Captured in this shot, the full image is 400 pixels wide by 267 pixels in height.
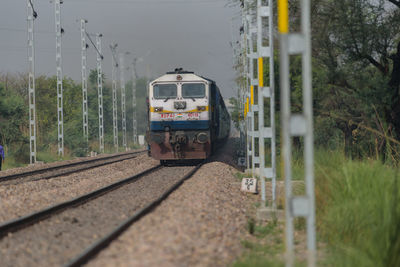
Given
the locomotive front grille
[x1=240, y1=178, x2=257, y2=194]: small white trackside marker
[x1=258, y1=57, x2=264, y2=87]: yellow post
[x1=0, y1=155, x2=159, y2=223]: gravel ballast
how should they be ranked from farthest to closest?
the locomotive front grille, [x1=240, y1=178, x2=257, y2=194]: small white trackside marker, [x1=0, y1=155, x2=159, y2=223]: gravel ballast, [x1=258, y1=57, x2=264, y2=87]: yellow post

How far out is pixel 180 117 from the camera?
63.0ft

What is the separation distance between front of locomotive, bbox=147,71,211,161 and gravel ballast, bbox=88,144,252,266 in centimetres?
866

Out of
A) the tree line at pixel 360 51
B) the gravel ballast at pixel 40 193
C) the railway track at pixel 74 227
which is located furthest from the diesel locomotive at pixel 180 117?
the railway track at pixel 74 227

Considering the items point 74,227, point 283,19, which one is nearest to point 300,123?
point 283,19

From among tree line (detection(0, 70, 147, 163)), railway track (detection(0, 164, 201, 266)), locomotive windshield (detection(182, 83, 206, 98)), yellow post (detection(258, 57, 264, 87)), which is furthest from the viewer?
A: tree line (detection(0, 70, 147, 163))

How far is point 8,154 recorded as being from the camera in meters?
28.4

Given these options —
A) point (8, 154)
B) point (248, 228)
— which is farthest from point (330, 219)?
point (8, 154)

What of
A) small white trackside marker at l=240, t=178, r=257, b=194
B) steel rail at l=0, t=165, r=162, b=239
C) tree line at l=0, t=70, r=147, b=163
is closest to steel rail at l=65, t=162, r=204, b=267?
steel rail at l=0, t=165, r=162, b=239

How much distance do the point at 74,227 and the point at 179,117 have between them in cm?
1155

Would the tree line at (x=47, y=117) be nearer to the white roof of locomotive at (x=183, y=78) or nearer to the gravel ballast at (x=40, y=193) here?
the white roof of locomotive at (x=183, y=78)

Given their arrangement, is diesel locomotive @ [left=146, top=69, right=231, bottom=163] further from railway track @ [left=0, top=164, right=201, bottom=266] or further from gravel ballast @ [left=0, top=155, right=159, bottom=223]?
railway track @ [left=0, top=164, right=201, bottom=266]

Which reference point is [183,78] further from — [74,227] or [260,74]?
[74,227]

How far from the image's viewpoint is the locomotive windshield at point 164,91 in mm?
19469

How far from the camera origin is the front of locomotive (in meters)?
19.1
